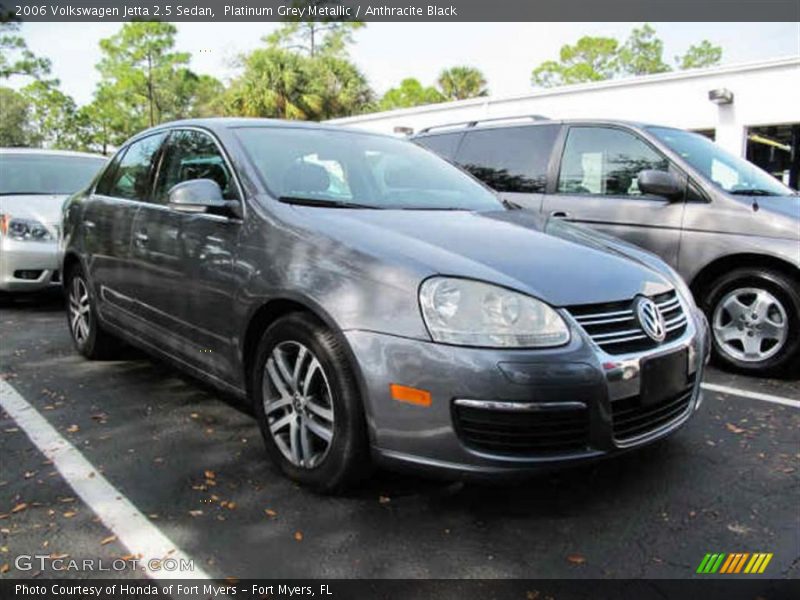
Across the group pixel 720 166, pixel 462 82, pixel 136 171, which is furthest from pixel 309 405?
pixel 462 82

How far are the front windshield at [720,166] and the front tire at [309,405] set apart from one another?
11.6 ft

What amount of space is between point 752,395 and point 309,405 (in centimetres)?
296

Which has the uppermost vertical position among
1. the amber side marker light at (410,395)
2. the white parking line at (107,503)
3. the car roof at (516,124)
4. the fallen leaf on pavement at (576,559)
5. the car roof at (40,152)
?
the car roof at (516,124)

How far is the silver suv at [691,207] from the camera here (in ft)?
15.3

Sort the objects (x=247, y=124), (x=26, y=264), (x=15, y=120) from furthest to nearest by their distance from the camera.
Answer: (x=15, y=120)
(x=26, y=264)
(x=247, y=124)

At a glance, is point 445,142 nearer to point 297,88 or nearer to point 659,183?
point 659,183

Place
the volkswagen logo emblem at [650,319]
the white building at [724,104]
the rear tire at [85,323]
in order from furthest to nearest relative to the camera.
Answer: the white building at [724,104], the rear tire at [85,323], the volkswagen logo emblem at [650,319]

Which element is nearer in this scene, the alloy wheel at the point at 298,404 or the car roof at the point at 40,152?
the alloy wheel at the point at 298,404

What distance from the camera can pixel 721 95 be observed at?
1264 centimetres

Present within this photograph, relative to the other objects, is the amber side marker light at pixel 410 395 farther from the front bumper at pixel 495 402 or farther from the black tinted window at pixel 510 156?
the black tinted window at pixel 510 156

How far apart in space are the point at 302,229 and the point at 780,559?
215cm

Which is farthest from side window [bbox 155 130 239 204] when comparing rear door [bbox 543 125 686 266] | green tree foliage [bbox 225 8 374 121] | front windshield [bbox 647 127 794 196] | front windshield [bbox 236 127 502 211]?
green tree foliage [bbox 225 8 374 121]

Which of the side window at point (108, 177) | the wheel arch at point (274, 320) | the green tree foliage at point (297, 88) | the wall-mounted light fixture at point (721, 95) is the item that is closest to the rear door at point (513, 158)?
the side window at point (108, 177)

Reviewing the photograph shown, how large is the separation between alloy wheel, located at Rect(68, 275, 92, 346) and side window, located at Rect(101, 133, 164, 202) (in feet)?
2.43
